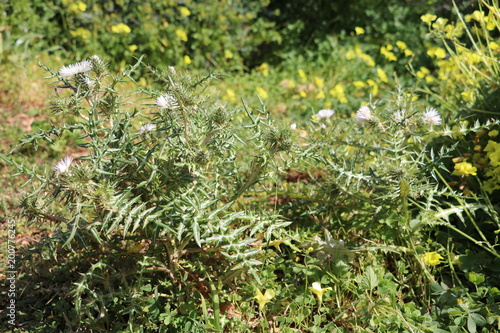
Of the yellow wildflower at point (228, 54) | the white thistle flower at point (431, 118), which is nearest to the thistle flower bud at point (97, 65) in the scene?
the white thistle flower at point (431, 118)

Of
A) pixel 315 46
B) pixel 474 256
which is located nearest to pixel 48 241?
pixel 474 256

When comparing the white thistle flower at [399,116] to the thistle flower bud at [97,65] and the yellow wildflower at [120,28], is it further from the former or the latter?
the yellow wildflower at [120,28]

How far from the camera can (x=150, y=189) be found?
168 centimetres

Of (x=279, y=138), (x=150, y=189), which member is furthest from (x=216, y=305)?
(x=279, y=138)

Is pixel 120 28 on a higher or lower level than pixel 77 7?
lower

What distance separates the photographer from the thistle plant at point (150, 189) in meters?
1.50

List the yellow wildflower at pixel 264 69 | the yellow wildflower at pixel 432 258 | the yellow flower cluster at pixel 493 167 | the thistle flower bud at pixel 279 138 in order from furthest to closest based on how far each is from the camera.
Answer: the yellow wildflower at pixel 264 69
the yellow flower cluster at pixel 493 167
the yellow wildflower at pixel 432 258
the thistle flower bud at pixel 279 138

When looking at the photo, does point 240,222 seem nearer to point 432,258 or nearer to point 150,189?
point 150,189

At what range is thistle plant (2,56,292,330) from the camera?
1.50 metres

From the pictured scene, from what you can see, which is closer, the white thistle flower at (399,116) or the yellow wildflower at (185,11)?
the white thistle flower at (399,116)

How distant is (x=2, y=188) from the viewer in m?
2.69

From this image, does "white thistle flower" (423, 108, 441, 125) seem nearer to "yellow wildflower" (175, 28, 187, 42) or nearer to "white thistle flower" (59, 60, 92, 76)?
"white thistle flower" (59, 60, 92, 76)

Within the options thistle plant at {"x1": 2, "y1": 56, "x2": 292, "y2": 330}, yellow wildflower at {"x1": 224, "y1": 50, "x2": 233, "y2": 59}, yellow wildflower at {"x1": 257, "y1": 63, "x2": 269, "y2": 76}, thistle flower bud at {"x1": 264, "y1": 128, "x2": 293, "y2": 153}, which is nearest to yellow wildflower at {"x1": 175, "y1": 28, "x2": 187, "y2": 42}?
yellow wildflower at {"x1": 224, "y1": 50, "x2": 233, "y2": 59}

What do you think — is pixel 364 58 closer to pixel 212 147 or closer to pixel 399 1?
pixel 399 1
